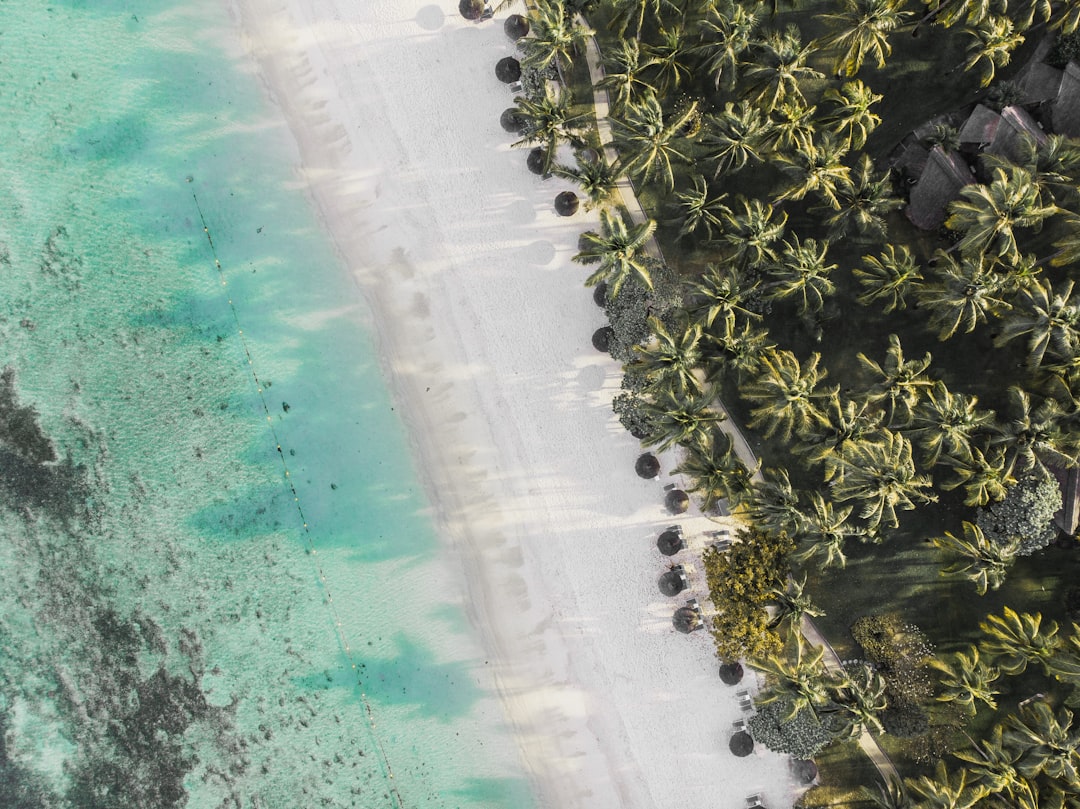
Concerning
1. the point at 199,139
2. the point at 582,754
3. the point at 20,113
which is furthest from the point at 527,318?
the point at 20,113

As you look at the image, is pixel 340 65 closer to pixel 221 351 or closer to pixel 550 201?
pixel 550 201

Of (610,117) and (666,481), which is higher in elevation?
(610,117)

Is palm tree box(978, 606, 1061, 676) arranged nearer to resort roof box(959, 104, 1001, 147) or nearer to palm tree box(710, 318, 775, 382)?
palm tree box(710, 318, 775, 382)

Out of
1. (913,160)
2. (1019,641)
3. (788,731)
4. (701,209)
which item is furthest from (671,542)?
(913,160)

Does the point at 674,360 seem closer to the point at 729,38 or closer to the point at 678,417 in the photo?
the point at 678,417

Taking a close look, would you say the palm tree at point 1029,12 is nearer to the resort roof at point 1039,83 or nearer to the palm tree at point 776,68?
the resort roof at point 1039,83
